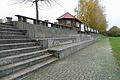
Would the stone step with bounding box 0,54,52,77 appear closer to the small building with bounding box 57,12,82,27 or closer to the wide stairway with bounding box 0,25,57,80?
the wide stairway with bounding box 0,25,57,80

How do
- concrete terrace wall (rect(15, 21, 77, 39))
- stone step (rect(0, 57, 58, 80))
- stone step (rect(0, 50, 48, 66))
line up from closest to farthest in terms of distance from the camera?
1. stone step (rect(0, 57, 58, 80))
2. stone step (rect(0, 50, 48, 66))
3. concrete terrace wall (rect(15, 21, 77, 39))

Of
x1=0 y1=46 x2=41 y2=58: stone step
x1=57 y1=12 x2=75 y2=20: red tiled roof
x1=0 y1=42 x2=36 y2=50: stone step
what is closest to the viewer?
x1=0 y1=46 x2=41 y2=58: stone step

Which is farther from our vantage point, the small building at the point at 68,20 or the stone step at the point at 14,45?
the small building at the point at 68,20

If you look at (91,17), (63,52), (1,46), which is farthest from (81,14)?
(1,46)

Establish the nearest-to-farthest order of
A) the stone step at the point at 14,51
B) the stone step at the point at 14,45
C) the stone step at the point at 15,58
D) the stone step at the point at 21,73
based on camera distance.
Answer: the stone step at the point at 21,73 < the stone step at the point at 15,58 < the stone step at the point at 14,51 < the stone step at the point at 14,45

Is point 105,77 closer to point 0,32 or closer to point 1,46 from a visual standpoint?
point 1,46

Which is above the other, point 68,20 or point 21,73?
point 68,20

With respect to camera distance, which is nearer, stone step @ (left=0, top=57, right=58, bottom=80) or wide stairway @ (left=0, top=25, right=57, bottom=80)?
stone step @ (left=0, top=57, right=58, bottom=80)

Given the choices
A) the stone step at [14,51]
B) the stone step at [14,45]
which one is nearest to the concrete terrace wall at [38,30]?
the stone step at [14,45]

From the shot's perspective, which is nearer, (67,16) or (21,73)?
(21,73)

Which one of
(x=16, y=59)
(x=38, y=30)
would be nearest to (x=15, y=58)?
(x=16, y=59)

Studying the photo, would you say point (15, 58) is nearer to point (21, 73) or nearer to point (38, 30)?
point (21, 73)

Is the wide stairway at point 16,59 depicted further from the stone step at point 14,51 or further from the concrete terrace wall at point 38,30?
the concrete terrace wall at point 38,30

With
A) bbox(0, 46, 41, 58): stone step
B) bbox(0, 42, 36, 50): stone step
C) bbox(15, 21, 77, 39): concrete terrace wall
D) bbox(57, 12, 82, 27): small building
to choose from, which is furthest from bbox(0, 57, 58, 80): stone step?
bbox(57, 12, 82, 27): small building
